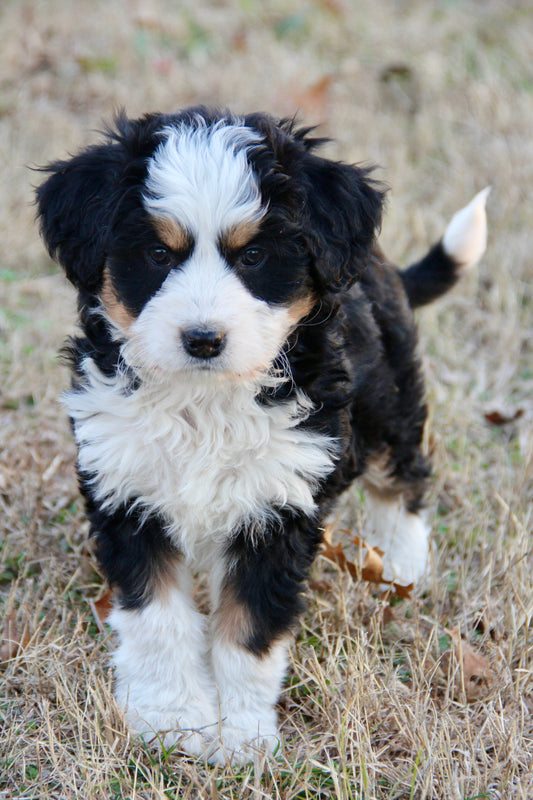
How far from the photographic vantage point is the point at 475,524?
3.89 metres

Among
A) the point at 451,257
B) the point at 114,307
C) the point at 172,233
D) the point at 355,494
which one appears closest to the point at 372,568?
the point at 355,494

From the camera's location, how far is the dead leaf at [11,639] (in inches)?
123

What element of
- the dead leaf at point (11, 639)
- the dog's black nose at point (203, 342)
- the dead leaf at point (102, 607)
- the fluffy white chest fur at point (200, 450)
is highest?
the dog's black nose at point (203, 342)

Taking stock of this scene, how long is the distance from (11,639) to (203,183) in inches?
65.2

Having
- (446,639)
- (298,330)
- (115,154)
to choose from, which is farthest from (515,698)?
(115,154)

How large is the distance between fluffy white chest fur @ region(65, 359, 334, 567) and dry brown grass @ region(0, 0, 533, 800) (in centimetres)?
58

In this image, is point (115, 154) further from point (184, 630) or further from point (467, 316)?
point (467, 316)

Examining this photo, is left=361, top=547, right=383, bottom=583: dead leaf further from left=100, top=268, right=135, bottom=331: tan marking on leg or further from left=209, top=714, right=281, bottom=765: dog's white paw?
left=100, top=268, right=135, bottom=331: tan marking on leg

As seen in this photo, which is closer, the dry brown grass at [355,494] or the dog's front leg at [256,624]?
the dry brown grass at [355,494]

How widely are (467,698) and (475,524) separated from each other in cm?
99

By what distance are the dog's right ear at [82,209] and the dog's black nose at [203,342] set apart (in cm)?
44

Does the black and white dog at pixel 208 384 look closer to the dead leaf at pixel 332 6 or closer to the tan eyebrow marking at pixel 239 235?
the tan eyebrow marking at pixel 239 235

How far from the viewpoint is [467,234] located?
12.8 feet

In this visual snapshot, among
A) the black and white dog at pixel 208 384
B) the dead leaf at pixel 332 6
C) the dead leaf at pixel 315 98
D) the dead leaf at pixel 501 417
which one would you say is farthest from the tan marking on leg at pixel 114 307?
the dead leaf at pixel 332 6
